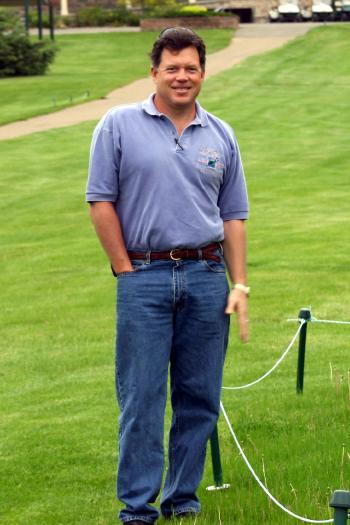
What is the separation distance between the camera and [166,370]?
5.57 meters

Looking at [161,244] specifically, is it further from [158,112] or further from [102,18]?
[102,18]

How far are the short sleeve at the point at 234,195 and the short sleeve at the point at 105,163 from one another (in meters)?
0.54

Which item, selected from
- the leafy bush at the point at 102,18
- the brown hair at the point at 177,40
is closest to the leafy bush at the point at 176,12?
the leafy bush at the point at 102,18

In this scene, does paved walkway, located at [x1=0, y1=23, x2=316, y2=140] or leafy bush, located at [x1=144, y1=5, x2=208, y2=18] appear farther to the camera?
leafy bush, located at [x1=144, y1=5, x2=208, y2=18]

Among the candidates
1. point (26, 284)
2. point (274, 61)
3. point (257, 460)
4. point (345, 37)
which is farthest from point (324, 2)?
point (257, 460)

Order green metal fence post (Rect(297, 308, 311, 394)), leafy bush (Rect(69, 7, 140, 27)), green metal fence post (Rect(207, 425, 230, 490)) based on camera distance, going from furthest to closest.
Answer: leafy bush (Rect(69, 7, 140, 27))
green metal fence post (Rect(297, 308, 311, 394))
green metal fence post (Rect(207, 425, 230, 490))

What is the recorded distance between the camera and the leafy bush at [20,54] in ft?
147

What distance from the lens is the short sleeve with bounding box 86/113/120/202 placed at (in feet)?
17.8

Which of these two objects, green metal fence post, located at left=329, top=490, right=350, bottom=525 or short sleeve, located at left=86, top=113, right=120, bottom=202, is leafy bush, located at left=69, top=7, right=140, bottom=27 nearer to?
short sleeve, located at left=86, top=113, right=120, bottom=202

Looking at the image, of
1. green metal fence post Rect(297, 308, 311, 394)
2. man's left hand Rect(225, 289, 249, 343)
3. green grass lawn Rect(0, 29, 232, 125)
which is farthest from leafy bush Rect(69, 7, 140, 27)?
man's left hand Rect(225, 289, 249, 343)

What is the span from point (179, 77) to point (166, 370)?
1.24 metres

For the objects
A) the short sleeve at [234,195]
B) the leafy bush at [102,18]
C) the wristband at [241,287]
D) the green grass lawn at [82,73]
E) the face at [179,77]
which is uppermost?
the face at [179,77]

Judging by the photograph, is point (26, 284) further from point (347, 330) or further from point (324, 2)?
point (324, 2)

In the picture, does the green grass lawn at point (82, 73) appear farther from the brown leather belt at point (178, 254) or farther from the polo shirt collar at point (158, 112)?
the brown leather belt at point (178, 254)
